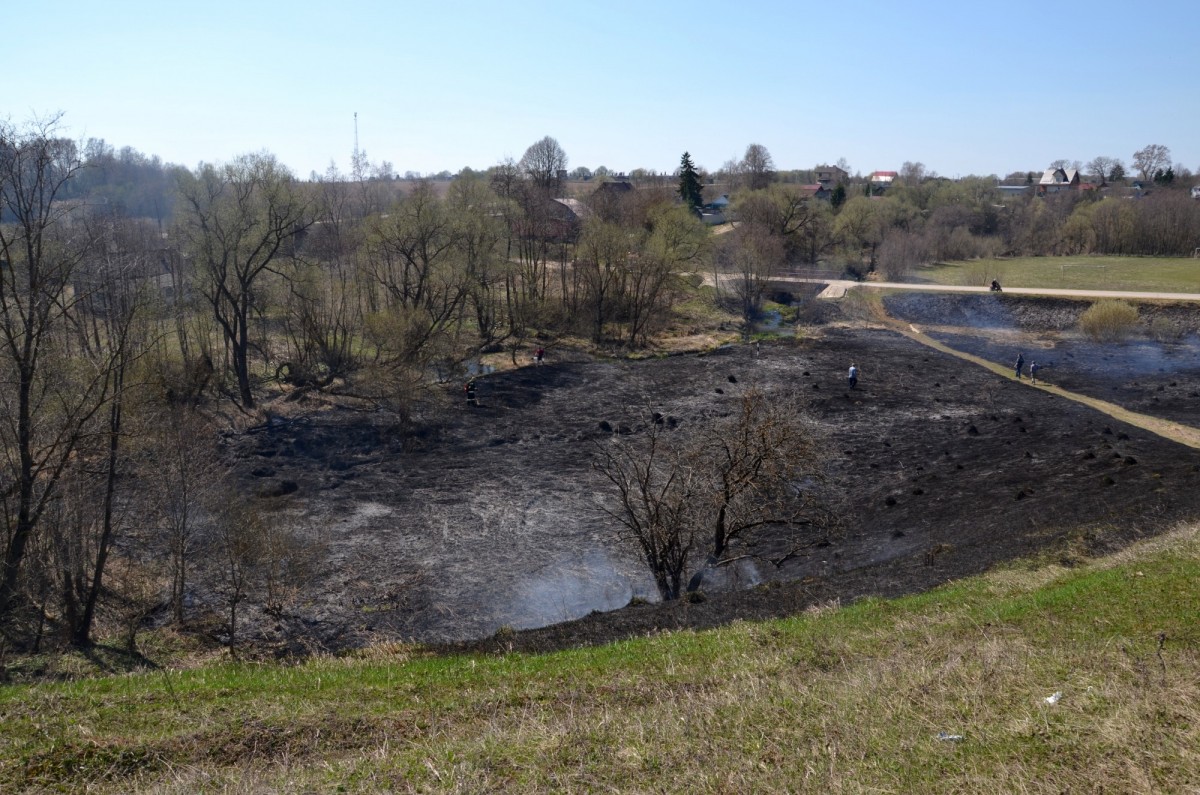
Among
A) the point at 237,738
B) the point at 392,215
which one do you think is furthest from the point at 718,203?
the point at 237,738

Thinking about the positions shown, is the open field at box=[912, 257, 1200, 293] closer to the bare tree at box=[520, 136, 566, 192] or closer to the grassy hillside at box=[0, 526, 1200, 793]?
the bare tree at box=[520, 136, 566, 192]

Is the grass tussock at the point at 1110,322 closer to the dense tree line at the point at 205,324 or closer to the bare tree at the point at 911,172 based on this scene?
the dense tree line at the point at 205,324

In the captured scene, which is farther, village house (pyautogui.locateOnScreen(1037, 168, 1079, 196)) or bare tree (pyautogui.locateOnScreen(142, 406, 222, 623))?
village house (pyautogui.locateOnScreen(1037, 168, 1079, 196))

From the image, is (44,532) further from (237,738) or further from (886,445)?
(886,445)

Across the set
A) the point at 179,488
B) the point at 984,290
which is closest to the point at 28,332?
the point at 179,488

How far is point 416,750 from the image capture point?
766 cm

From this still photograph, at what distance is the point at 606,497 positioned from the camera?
923 inches

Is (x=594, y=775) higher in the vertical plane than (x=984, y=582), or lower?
higher

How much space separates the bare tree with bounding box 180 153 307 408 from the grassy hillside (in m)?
24.2

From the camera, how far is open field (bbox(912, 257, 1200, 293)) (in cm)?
5585

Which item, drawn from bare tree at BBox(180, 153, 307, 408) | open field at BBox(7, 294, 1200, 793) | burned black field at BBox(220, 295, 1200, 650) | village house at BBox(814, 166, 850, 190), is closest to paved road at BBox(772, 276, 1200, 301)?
burned black field at BBox(220, 295, 1200, 650)

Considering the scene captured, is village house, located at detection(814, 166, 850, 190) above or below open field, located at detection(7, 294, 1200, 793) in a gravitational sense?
above

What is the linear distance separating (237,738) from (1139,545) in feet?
50.1

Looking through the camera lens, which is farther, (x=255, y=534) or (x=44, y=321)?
(x=255, y=534)
